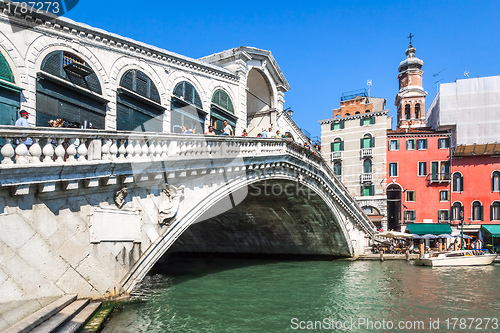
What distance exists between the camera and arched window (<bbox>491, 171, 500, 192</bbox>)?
1039 inches

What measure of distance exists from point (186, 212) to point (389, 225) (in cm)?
2450

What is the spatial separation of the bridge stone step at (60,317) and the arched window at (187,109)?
22.0 feet

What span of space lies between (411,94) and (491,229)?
19.1m

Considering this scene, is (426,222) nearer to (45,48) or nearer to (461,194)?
(461,194)

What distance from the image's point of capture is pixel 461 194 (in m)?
27.0

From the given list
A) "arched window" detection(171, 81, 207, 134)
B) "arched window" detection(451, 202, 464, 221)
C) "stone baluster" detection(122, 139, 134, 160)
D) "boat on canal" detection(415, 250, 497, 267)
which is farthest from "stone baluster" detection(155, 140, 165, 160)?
"arched window" detection(451, 202, 464, 221)

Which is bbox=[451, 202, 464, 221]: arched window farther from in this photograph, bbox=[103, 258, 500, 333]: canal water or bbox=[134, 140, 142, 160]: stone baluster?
bbox=[134, 140, 142, 160]: stone baluster

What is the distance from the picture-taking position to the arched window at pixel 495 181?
2639 cm

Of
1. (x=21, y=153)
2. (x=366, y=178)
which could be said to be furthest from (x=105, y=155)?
(x=366, y=178)

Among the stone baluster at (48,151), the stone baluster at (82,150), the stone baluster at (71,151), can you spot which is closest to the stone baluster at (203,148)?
the stone baluster at (82,150)

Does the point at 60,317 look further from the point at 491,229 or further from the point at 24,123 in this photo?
the point at 491,229

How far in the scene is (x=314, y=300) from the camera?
476 inches

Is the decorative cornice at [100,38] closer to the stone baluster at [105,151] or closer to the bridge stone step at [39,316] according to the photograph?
the stone baluster at [105,151]

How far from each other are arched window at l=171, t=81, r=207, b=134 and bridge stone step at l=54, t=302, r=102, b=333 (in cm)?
657
